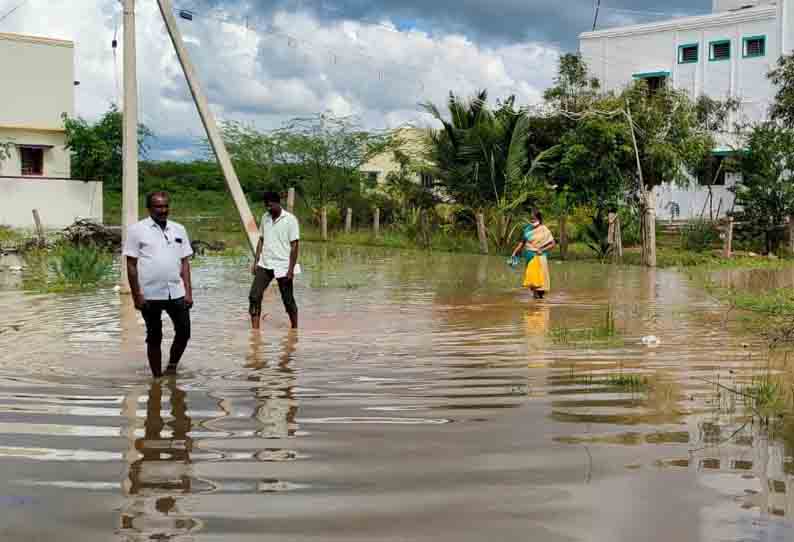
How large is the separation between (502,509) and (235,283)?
1592 centimetres

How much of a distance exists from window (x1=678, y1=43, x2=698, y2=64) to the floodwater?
3132 cm

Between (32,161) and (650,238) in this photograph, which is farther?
(32,161)

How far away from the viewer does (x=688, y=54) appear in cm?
4128

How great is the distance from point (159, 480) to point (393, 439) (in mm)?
1401

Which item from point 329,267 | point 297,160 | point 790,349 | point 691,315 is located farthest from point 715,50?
point 790,349

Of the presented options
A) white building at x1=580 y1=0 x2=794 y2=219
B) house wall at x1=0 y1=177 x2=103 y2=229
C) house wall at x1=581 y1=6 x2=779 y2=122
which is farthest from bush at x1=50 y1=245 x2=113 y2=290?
house wall at x1=581 y1=6 x2=779 y2=122

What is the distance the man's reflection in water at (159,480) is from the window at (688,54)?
37.6m

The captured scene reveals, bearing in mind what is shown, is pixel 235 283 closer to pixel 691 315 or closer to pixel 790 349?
pixel 691 315

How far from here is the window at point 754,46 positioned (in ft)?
128

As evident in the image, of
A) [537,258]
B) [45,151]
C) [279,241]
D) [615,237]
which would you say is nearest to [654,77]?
[615,237]

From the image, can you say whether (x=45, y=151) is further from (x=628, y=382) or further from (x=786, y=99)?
(x=628, y=382)

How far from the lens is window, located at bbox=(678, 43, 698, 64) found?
41.0 metres

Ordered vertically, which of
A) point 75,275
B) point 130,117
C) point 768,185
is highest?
point 130,117

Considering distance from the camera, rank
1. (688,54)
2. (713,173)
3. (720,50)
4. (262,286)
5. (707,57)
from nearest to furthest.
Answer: (262,286) → (713,173) → (720,50) → (707,57) → (688,54)
